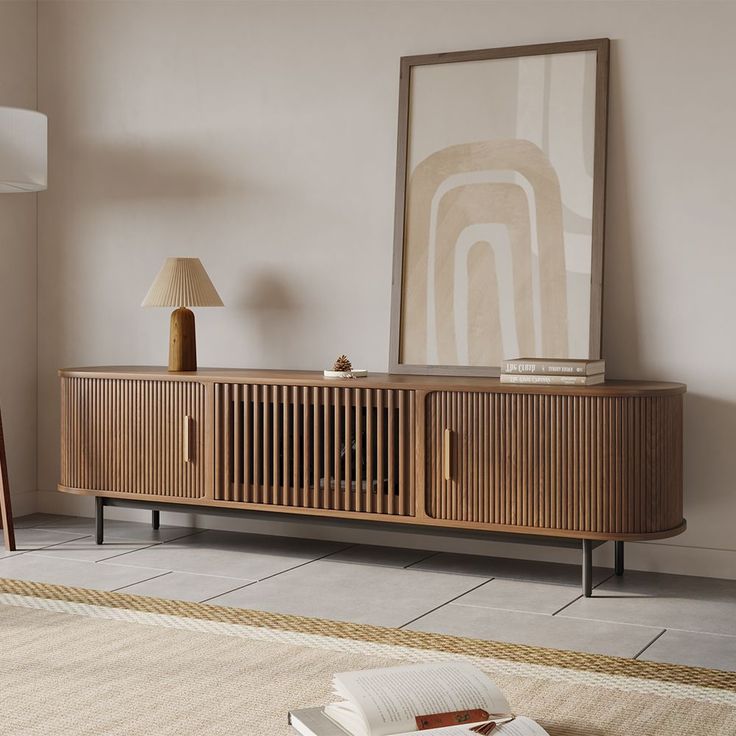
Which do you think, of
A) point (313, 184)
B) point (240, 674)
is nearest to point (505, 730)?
point (240, 674)

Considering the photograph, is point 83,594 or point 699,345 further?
point 699,345

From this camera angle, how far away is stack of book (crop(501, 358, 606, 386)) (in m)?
3.30

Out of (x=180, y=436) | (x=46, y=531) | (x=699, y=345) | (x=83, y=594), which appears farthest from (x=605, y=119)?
(x=46, y=531)

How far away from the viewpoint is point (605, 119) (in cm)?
364

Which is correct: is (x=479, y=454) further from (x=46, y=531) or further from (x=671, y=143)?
(x=46, y=531)

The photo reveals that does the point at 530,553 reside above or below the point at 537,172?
below

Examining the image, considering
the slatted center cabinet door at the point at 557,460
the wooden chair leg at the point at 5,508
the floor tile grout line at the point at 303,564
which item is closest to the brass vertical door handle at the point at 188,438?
the floor tile grout line at the point at 303,564

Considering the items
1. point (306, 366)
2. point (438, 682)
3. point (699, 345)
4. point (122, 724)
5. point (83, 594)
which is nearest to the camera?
point (438, 682)

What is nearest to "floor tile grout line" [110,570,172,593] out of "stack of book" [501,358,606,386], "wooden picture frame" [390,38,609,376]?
"wooden picture frame" [390,38,609,376]

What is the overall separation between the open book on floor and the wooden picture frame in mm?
1960

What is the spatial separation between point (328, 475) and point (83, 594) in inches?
35.7

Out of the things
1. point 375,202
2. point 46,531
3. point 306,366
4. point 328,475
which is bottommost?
point 46,531

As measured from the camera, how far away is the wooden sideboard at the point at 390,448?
325 centimetres

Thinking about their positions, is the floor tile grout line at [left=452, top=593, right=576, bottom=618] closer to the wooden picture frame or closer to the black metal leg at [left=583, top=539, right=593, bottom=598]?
the black metal leg at [left=583, top=539, right=593, bottom=598]
